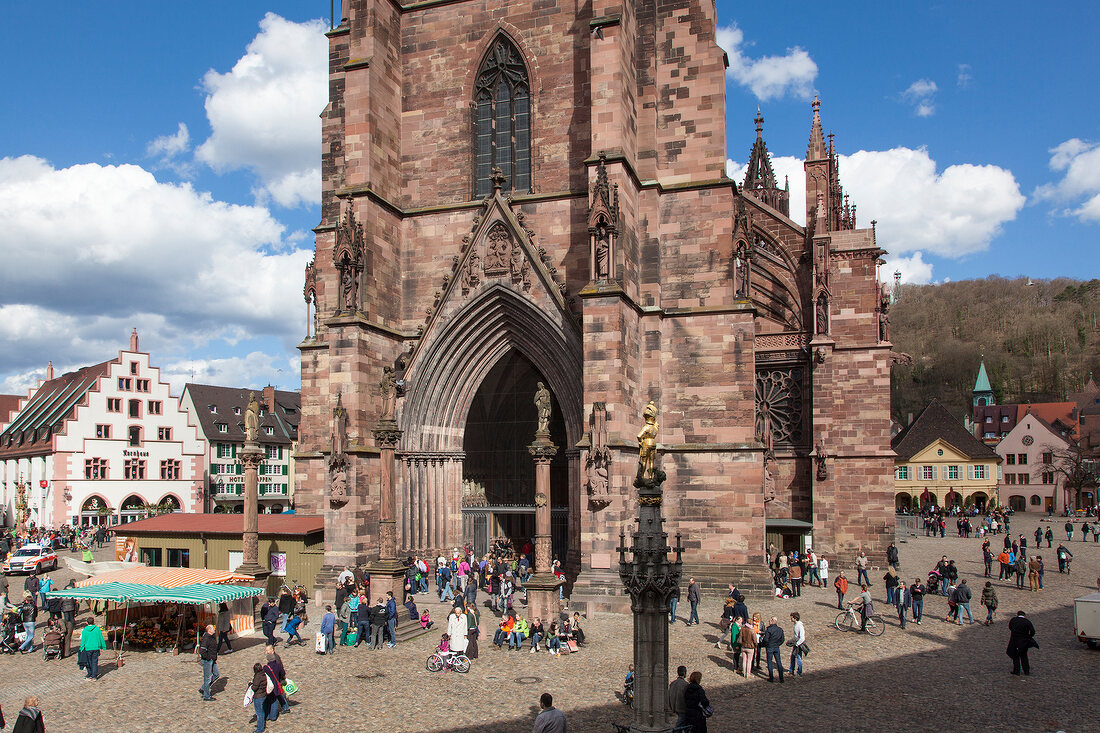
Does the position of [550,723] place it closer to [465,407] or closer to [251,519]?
[251,519]

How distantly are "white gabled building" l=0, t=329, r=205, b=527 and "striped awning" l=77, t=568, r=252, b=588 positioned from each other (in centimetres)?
3378

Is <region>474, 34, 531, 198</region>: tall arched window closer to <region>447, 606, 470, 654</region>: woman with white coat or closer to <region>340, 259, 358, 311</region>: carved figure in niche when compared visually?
<region>340, 259, 358, 311</region>: carved figure in niche

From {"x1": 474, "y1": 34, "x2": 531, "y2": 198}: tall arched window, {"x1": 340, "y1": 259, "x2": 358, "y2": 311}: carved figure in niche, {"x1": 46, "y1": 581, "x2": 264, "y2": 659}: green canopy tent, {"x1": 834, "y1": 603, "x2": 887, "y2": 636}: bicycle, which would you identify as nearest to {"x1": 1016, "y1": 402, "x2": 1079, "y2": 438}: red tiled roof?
{"x1": 834, "y1": 603, "x2": 887, "y2": 636}: bicycle

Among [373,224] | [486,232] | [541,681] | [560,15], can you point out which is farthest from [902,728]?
[560,15]

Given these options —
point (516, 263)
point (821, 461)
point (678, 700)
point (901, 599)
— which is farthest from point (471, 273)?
point (678, 700)

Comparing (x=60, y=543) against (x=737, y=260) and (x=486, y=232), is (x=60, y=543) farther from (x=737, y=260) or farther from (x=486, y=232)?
(x=737, y=260)

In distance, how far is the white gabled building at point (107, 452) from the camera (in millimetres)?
47188

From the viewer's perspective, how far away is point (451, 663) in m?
14.3

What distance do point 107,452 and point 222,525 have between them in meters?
29.8

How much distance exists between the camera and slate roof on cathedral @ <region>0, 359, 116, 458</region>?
160ft

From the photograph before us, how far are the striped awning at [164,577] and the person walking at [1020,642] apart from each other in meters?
14.7

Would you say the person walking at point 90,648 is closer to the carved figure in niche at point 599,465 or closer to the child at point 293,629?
the child at point 293,629

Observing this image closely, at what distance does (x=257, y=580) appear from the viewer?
65.5 ft

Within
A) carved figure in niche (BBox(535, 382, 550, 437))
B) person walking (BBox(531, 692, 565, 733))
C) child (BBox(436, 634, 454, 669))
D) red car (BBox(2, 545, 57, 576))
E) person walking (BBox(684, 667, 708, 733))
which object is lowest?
red car (BBox(2, 545, 57, 576))
